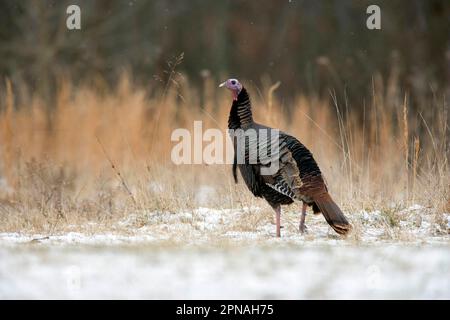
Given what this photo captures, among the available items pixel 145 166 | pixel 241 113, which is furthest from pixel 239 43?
pixel 241 113

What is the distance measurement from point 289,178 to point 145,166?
7.94ft

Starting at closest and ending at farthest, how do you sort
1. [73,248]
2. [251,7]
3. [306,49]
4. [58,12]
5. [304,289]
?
[304,289] < [73,248] < [58,12] < [306,49] < [251,7]

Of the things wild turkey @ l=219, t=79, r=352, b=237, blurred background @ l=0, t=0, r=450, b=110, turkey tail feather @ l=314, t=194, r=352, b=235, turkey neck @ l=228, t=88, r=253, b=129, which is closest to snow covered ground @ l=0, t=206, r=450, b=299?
turkey tail feather @ l=314, t=194, r=352, b=235

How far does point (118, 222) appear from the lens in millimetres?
6512

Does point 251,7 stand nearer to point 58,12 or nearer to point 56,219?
point 58,12

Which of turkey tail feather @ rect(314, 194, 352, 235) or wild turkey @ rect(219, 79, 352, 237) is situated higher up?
wild turkey @ rect(219, 79, 352, 237)

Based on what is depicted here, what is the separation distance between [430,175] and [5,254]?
153 inches

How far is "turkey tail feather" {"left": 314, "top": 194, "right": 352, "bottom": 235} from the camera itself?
5352mm

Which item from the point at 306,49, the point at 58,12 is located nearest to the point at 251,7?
the point at 306,49

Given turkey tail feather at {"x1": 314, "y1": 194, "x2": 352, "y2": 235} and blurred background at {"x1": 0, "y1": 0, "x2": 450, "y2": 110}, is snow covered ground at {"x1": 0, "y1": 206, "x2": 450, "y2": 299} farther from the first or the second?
blurred background at {"x1": 0, "y1": 0, "x2": 450, "y2": 110}

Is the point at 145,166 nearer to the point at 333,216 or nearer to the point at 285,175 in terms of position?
the point at 285,175

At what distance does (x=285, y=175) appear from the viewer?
18.4ft

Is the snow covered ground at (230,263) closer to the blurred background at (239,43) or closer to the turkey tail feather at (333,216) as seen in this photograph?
the turkey tail feather at (333,216)

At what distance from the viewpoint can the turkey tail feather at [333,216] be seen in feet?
17.6
